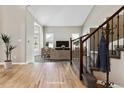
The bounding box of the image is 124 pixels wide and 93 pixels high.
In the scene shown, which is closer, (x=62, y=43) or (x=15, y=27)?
(x=15, y=27)

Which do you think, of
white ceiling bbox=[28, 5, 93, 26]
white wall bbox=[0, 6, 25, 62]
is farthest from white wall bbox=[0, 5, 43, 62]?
white ceiling bbox=[28, 5, 93, 26]

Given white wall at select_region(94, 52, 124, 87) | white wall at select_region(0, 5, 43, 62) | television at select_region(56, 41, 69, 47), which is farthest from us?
television at select_region(56, 41, 69, 47)

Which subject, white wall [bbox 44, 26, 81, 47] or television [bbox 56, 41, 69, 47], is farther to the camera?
white wall [bbox 44, 26, 81, 47]

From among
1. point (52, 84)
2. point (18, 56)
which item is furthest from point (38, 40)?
point (52, 84)

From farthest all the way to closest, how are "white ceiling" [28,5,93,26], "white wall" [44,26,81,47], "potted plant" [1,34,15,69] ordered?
1. "white wall" [44,26,81,47]
2. "white ceiling" [28,5,93,26]
3. "potted plant" [1,34,15,69]

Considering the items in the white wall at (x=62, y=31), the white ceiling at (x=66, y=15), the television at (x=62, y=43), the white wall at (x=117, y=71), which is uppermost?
the white ceiling at (x=66, y=15)

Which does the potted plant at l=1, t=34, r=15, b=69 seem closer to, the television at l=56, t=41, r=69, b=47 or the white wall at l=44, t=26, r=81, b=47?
the television at l=56, t=41, r=69, b=47

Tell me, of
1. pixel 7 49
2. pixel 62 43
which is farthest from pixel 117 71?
pixel 62 43

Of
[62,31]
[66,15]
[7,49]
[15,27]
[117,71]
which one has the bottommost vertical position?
[117,71]

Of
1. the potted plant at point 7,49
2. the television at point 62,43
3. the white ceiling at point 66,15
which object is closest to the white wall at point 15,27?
the potted plant at point 7,49

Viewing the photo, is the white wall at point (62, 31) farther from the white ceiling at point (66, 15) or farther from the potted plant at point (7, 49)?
the potted plant at point (7, 49)

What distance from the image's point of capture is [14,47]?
7.09 metres

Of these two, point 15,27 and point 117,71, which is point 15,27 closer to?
point 15,27

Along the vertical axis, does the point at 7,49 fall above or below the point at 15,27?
below
